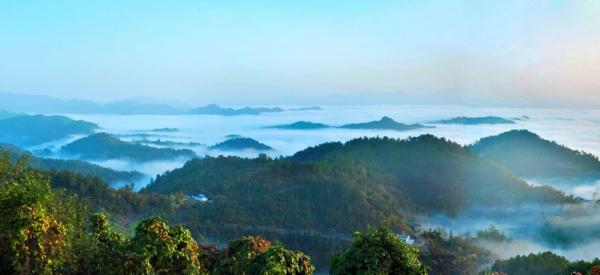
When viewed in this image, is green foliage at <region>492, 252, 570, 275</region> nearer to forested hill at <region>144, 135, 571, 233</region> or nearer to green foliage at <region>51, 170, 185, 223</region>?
forested hill at <region>144, 135, 571, 233</region>

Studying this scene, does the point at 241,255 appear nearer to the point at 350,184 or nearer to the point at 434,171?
the point at 350,184

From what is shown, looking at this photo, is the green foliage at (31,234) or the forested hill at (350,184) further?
the forested hill at (350,184)

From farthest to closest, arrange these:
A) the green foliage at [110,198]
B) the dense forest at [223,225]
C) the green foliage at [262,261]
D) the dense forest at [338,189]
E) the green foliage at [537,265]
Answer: the dense forest at [338,189], the green foliage at [110,198], the green foliage at [537,265], the dense forest at [223,225], the green foliage at [262,261]

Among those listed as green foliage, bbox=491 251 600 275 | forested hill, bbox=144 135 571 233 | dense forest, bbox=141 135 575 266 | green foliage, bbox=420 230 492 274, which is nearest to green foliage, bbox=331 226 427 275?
green foliage, bbox=491 251 600 275

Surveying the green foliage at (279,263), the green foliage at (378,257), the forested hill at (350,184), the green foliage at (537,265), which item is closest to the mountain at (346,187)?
the forested hill at (350,184)

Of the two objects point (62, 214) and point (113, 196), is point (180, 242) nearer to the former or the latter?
point (62, 214)

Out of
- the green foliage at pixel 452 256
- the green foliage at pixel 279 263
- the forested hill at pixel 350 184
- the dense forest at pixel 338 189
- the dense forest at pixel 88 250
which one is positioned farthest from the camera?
the forested hill at pixel 350 184

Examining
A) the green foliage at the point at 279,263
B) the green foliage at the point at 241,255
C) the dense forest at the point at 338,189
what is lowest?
the dense forest at the point at 338,189

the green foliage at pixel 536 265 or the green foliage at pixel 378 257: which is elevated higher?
the green foliage at pixel 378 257

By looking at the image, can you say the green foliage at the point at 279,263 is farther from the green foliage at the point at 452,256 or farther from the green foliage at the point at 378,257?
the green foliage at the point at 452,256
